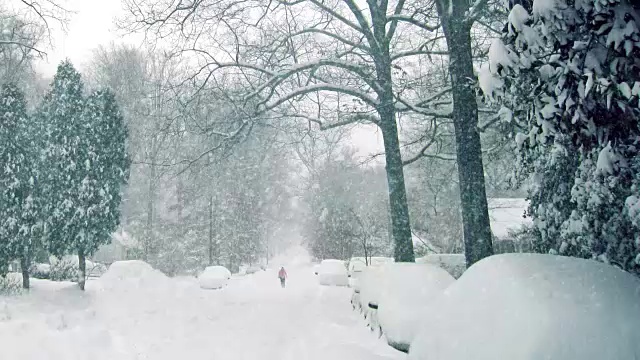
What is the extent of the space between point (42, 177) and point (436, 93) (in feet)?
51.4

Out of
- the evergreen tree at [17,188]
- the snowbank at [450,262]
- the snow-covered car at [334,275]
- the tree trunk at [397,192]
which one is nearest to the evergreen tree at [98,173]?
the evergreen tree at [17,188]

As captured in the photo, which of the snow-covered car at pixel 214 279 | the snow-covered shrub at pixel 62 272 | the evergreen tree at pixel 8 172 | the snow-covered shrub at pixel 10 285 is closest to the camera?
the snow-covered shrub at pixel 10 285

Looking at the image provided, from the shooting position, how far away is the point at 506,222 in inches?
1118

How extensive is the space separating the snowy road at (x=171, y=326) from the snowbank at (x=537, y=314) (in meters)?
3.62

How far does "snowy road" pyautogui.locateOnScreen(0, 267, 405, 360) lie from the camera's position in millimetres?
8312

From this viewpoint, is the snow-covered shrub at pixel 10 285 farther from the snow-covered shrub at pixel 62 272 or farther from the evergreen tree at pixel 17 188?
the snow-covered shrub at pixel 62 272

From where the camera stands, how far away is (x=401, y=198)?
13055 millimetres

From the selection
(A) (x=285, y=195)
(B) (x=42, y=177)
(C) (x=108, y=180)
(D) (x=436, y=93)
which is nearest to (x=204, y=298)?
(C) (x=108, y=180)

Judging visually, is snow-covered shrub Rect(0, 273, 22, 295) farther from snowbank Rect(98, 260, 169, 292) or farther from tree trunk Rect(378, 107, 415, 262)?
tree trunk Rect(378, 107, 415, 262)

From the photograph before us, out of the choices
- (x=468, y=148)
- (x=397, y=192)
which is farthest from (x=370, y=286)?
(x=468, y=148)

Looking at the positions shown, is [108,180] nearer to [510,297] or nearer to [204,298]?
[204,298]

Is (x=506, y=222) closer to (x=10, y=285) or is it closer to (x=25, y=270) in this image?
(x=25, y=270)

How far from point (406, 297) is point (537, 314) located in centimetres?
462

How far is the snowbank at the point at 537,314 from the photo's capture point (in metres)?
3.21
